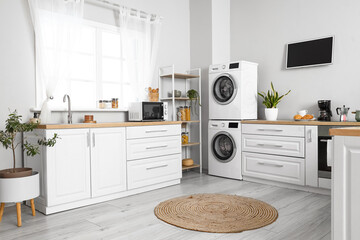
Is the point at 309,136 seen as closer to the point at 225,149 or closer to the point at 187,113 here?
the point at 225,149

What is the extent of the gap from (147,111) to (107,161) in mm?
875

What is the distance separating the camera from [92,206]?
3016 mm

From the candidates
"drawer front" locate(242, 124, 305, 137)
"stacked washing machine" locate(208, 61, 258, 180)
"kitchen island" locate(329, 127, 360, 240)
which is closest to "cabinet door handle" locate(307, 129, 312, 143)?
"drawer front" locate(242, 124, 305, 137)

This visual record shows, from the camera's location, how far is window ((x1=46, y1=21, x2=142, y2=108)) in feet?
11.8

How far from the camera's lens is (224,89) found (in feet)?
14.0

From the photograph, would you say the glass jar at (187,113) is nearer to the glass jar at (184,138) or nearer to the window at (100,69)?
the glass jar at (184,138)

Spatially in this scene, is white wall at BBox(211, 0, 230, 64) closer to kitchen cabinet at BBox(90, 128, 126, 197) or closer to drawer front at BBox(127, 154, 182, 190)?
drawer front at BBox(127, 154, 182, 190)

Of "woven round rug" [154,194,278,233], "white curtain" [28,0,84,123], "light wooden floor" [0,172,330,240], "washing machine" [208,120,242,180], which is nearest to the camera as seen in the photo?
"light wooden floor" [0,172,330,240]

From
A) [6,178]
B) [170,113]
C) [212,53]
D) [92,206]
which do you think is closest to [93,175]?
[92,206]

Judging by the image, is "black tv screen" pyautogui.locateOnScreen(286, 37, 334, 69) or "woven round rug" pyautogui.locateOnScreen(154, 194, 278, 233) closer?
"woven round rug" pyautogui.locateOnScreen(154, 194, 278, 233)

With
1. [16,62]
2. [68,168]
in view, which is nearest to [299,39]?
[68,168]

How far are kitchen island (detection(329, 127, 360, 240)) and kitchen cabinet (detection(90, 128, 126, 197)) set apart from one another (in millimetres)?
2212

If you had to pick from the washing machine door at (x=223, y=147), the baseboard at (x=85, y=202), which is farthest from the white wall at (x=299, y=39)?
the baseboard at (x=85, y=202)

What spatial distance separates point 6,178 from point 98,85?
1.67 m
